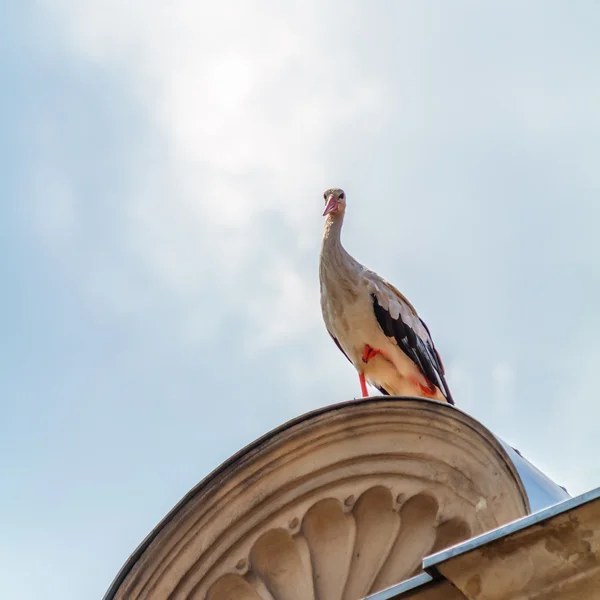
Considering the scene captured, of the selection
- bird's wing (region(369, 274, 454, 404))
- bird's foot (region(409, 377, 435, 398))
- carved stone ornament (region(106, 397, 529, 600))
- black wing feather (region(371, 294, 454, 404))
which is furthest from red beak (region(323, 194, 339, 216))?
carved stone ornament (region(106, 397, 529, 600))

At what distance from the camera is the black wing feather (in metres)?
9.66

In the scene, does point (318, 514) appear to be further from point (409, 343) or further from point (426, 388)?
point (409, 343)

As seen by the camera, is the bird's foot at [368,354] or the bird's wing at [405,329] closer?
the bird's wing at [405,329]

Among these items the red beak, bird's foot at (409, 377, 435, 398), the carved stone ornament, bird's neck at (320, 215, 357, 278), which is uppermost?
the red beak

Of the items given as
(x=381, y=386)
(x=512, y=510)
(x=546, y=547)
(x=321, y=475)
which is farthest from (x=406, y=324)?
(x=546, y=547)

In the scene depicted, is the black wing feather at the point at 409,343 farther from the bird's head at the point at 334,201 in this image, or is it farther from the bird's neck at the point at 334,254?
the bird's head at the point at 334,201

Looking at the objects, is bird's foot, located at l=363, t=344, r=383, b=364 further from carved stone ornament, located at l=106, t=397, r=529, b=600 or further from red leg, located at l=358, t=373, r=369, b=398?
carved stone ornament, located at l=106, t=397, r=529, b=600

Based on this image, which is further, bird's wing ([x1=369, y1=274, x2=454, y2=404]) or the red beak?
the red beak

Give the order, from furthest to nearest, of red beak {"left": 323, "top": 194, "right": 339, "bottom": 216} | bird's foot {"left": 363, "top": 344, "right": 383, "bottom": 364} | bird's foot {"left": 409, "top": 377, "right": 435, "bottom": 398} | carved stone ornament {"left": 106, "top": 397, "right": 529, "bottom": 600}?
red beak {"left": 323, "top": 194, "right": 339, "bottom": 216} < bird's foot {"left": 363, "top": 344, "right": 383, "bottom": 364} < bird's foot {"left": 409, "top": 377, "right": 435, "bottom": 398} < carved stone ornament {"left": 106, "top": 397, "right": 529, "bottom": 600}

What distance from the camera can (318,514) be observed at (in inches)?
290

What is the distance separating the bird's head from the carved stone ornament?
3390 mm

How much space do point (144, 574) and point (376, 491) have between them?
1670mm

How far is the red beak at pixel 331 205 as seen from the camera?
400 inches

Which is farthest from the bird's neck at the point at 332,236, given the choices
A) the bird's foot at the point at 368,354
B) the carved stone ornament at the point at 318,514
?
the carved stone ornament at the point at 318,514
